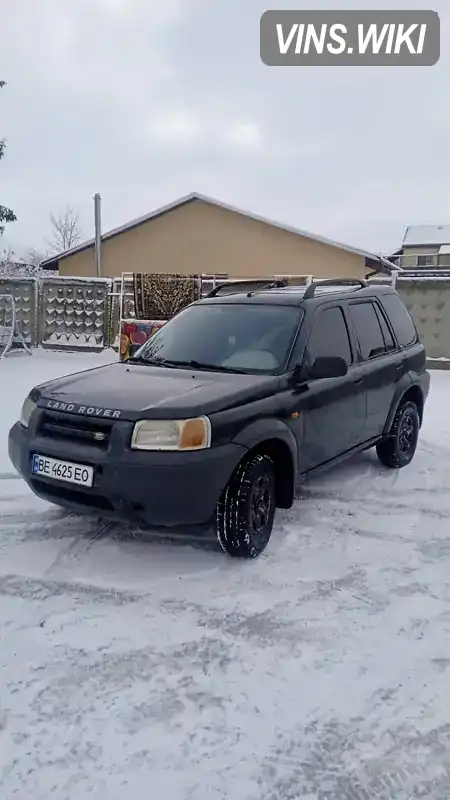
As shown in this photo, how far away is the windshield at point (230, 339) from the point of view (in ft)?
14.1

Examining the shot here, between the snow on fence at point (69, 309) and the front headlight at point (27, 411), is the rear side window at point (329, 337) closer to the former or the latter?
the front headlight at point (27, 411)

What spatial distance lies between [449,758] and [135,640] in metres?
1.43

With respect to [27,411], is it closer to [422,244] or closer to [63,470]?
[63,470]

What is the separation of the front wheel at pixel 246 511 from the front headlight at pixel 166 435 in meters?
0.38

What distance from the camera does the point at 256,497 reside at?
379 cm

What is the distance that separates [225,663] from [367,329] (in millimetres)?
3263

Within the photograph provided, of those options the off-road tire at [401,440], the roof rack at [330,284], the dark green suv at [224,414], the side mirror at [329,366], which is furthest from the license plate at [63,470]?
the off-road tire at [401,440]

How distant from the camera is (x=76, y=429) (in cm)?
357

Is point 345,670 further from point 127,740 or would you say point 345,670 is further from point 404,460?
point 404,460

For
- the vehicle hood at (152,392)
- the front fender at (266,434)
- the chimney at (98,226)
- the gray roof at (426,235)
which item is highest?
the gray roof at (426,235)

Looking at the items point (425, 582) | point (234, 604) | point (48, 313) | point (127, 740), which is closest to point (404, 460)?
point (425, 582)

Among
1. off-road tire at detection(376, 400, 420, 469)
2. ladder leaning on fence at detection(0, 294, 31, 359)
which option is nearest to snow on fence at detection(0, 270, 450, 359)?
ladder leaning on fence at detection(0, 294, 31, 359)

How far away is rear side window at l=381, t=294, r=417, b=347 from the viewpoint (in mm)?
5715

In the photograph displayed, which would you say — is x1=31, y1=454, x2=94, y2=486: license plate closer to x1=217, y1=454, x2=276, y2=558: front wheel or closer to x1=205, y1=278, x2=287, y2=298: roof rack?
x1=217, y1=454, x2=276, y2=558: front wheel
